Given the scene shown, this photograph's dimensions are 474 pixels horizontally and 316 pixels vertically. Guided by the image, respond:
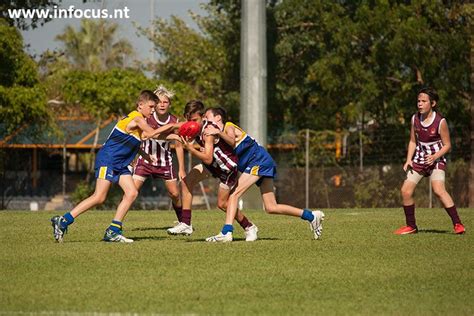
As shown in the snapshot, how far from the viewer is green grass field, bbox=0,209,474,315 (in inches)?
351

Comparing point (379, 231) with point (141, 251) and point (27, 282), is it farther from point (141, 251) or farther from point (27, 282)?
point (27, 282)

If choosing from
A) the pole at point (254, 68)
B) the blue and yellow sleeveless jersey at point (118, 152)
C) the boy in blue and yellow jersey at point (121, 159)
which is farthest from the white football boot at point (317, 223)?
the pole at point (254, 68)

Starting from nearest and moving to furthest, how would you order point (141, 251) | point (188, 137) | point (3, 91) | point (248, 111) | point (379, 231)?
point (141, 251)
point (188, 137)
point (379, 231)
point (248, 111)
point (3, 91)

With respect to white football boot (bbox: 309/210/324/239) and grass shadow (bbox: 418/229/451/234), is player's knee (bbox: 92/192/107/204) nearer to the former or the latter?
white football boot (bbox: 309/210/324/239)

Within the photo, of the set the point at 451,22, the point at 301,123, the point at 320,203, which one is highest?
the point at 451,22

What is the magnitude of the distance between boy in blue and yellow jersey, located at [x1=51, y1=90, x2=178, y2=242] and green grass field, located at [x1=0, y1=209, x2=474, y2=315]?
1.65ft

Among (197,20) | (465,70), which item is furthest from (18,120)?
(197,20)

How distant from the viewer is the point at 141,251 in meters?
13.1

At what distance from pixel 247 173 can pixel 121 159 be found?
5.44 ft

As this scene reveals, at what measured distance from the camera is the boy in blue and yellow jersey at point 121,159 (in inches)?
571

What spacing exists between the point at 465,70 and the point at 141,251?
2566cm

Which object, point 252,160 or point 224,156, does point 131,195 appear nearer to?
point 224,156

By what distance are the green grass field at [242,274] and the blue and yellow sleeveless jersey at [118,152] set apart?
0.95m

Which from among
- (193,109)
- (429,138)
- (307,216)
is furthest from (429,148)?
(193,109)
